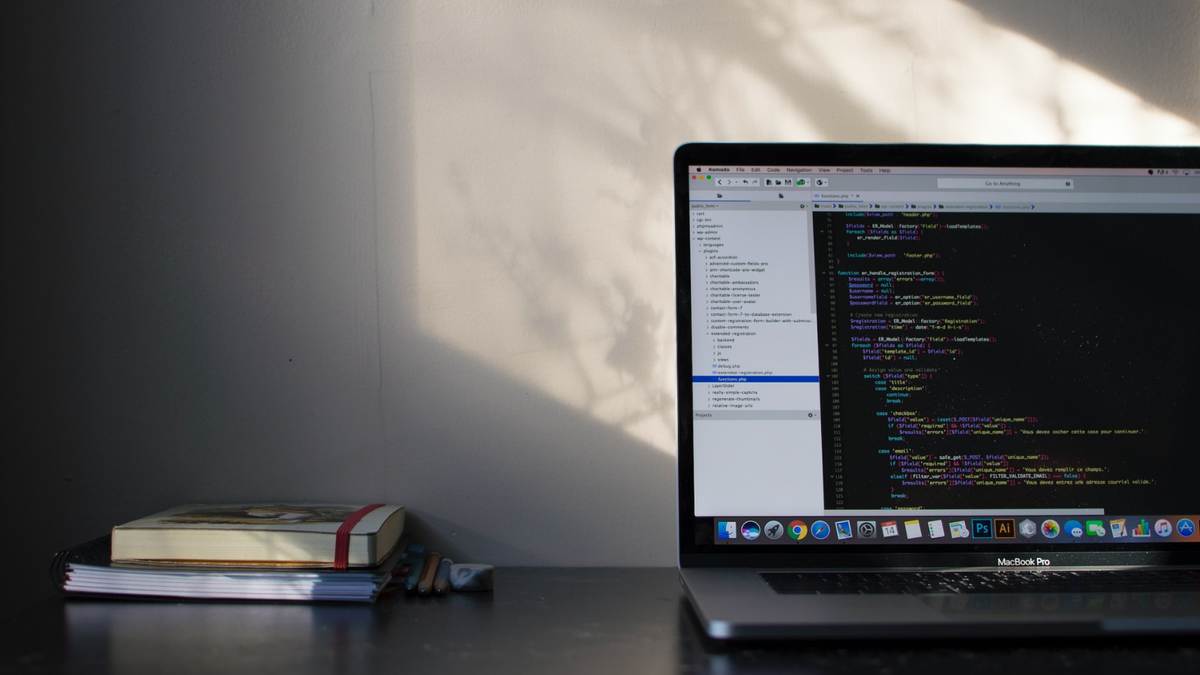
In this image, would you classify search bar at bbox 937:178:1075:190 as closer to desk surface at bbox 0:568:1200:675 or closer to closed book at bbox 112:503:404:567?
desk surface at bbox 0:568:1200:675

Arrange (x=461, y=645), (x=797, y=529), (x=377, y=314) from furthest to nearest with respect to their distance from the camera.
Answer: (x=377, y=314)
(x=797, y=529)
(x=461, y=645)

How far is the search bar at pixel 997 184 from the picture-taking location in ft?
2.56

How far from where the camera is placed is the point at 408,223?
959 mm

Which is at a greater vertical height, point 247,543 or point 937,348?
point 937,348

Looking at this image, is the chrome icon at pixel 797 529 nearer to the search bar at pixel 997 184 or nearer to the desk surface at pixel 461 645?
the desk surface at pixel 461 645

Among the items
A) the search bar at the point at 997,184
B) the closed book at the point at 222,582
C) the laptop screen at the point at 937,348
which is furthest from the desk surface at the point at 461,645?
the search bar at the point at 997,184

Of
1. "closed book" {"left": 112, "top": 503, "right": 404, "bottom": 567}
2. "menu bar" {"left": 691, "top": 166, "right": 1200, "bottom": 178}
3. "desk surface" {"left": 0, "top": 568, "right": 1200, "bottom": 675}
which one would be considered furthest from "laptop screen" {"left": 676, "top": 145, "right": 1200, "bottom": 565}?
"closed book" {"left": 112, "top": 503, "right": 404, "bottom": 567}

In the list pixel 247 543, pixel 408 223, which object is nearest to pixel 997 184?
pixel 408 223

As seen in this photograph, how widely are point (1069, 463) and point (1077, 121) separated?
0.52 meters

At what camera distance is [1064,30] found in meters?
0.98

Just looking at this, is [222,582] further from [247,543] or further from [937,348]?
[937,348]

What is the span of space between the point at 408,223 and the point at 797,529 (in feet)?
2.04

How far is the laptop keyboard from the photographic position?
68cm

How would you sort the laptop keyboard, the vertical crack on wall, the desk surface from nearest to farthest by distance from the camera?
the desk surface < the laptop keyboard < the vertical crack on wall
